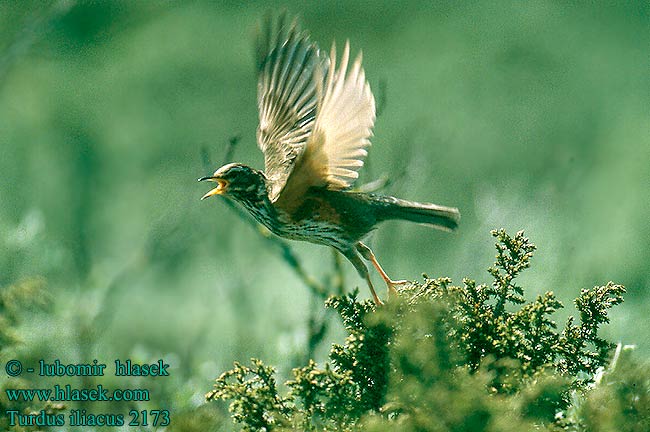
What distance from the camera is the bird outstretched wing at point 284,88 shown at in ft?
12.7

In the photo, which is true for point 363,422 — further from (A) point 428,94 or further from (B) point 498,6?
(B) point 498,6

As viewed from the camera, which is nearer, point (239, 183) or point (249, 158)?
point (239, 183)

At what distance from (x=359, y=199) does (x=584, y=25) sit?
675 centimetres

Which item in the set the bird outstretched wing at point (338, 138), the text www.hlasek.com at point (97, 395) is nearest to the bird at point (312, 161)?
the bird outstretched wing at point (338, 138)

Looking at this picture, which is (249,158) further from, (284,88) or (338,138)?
(338,138)

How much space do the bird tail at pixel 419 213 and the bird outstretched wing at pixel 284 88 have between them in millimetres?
411

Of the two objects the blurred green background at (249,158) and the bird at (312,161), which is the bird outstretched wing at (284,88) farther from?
the blurred green background at (249,158)

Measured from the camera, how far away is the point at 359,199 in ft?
11.8

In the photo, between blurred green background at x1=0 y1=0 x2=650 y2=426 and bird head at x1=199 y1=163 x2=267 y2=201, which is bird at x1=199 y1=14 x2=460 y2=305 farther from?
blurred green background at x1=0 y1=0 x2=650 y2=426

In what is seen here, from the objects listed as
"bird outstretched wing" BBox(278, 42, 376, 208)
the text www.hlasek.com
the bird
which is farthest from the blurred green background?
"bird outstretched wing" BBox(278, 42, 376, 208)

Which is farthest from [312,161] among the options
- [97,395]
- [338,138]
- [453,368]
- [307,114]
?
[453,368]

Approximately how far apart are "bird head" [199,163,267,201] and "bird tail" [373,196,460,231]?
454 mm

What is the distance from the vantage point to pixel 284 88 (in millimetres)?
3939

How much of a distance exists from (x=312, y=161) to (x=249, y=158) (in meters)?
4.81
